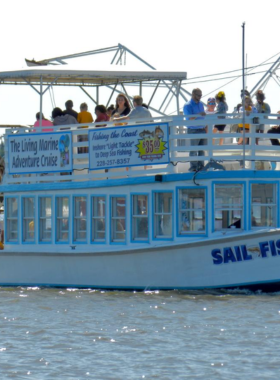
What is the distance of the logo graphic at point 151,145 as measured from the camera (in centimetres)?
1923

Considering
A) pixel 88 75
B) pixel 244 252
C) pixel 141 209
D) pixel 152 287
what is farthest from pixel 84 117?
pixel 244 252

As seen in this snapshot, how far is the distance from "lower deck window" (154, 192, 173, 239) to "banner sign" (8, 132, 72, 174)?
222cm

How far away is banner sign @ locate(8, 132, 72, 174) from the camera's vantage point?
20719 millimetres

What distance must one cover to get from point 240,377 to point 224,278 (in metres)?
5.61

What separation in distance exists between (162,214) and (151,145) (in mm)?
1325

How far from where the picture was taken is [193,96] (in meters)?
19.7

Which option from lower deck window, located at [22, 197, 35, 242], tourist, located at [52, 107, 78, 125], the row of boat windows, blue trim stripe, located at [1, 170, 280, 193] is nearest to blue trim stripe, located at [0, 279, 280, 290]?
the row of boat windows

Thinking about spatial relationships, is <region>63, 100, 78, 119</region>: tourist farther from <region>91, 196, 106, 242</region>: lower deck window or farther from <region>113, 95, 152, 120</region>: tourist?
<region>91, 196, 106, 242</region>: lower deck window

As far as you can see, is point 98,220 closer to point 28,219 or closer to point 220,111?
point 28,219

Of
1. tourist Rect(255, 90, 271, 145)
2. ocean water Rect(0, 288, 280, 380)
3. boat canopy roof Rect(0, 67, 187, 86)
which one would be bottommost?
ocean water Rect(0, 288, 280, 380)

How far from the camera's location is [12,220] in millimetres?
22000

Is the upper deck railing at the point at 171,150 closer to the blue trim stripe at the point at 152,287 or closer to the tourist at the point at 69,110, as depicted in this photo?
the tourist at the point at 69,110

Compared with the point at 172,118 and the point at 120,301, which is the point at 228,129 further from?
the point at 120,301

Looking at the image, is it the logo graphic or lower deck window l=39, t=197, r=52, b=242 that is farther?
lower deck window l=39, t=197, r=52, b=242
